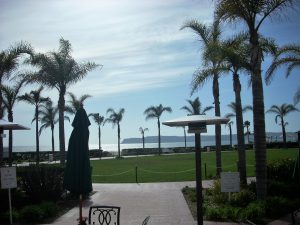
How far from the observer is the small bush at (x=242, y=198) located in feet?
46.9

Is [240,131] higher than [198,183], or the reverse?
[240,131]

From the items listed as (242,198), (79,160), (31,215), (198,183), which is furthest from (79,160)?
(242,198)

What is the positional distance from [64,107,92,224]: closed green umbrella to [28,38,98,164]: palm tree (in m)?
15.0

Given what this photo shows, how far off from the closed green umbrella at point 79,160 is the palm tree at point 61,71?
49.1ft

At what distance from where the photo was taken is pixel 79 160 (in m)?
10.2

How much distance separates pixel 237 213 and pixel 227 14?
6.55 metres

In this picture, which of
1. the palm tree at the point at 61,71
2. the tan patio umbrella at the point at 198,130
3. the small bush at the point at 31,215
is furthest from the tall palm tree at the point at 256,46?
the palm tree at the point at 61,71

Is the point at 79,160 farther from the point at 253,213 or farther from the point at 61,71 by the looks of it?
the point at 61,71

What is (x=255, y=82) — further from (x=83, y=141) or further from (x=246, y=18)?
(x=83, y=141)

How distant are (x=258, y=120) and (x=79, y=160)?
6.64 metres

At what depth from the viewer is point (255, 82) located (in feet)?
48.3

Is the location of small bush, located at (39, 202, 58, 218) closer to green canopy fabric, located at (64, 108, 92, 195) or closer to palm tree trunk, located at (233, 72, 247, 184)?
green canopy fabric, located at (64, 108, 92, 195)

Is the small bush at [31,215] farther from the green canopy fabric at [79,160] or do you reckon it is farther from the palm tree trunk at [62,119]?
the palm tree trunk at [62,119]

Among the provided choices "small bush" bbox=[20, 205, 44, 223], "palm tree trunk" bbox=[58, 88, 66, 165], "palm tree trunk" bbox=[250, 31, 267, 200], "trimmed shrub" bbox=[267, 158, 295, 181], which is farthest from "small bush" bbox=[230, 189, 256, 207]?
"palm tree trunk" bbox=[58, 88, 66, 165]
